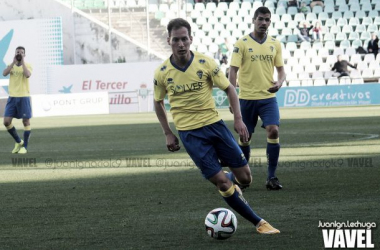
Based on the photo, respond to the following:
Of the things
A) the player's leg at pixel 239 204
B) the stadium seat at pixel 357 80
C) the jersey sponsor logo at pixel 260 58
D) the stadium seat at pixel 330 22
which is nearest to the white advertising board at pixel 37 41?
→ the stadium seat at pixel 330 22

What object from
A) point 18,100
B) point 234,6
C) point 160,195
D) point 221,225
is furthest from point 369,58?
point 221,225

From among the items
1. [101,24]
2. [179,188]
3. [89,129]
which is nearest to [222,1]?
[101,24]

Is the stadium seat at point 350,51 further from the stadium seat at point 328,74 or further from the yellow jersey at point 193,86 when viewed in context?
the yellow jersey at point 193,86

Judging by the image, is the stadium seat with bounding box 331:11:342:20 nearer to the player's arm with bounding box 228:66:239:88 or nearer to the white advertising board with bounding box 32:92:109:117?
the white advertising board with bounding box 32:92:109:117

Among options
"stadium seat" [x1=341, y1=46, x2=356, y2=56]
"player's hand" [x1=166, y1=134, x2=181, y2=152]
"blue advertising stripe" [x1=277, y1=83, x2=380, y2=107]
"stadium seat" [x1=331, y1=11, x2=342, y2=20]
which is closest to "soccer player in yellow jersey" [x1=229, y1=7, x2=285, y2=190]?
"player's hand" [x1=166, y1=134, x2=181, y2=152]

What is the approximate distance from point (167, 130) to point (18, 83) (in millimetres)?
11423

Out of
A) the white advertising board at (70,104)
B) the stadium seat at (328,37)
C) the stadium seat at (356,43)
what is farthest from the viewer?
the stadium seat at (328,37)

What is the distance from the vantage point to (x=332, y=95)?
118ft

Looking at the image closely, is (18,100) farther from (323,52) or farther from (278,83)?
(323,52)

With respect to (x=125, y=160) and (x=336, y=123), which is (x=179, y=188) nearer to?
(x=125, y=160)

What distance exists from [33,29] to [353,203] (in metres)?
34.2

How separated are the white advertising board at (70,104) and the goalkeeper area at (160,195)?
17.6 metres

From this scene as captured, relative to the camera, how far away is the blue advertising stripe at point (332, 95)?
3591 cm

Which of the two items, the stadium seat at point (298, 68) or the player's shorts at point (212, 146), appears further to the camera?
the stadium seat at point (298, 68)
